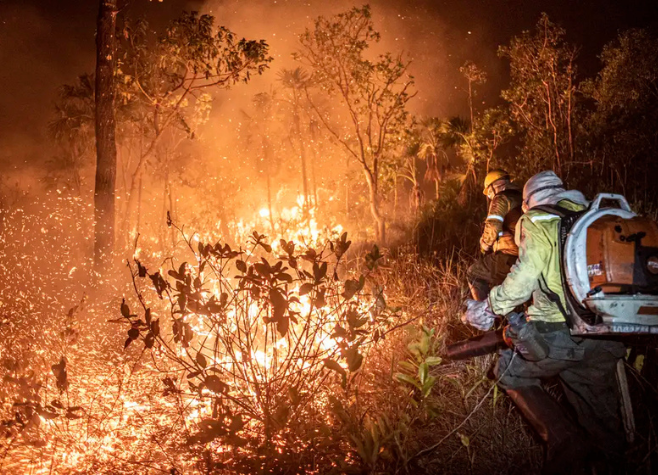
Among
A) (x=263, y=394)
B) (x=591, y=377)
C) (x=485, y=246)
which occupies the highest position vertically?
(x=485, y=246)

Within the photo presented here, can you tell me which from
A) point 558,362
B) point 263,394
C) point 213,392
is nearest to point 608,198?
point 558,362

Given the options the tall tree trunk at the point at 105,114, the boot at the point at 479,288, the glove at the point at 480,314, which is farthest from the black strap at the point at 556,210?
the tall tree trunk at the point at 105,114

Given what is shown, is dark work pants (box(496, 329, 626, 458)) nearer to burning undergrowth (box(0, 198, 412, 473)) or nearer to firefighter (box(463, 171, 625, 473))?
firefighter (box(463, 171, 625, 473))

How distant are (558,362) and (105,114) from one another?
25.5ft

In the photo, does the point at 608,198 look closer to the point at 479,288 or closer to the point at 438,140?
Answer: the point at 479,288

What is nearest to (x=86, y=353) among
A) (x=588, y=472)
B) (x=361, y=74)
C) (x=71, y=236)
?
(x=71, y=236)

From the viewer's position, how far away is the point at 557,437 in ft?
10.6

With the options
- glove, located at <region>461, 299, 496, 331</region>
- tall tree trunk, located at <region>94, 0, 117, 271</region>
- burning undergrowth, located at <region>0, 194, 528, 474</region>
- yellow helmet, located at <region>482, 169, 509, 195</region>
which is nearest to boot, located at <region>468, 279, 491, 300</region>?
burning undergrowth, located at <region>0, 194, 528, 474</region>

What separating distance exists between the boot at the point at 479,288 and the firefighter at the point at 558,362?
1995mm

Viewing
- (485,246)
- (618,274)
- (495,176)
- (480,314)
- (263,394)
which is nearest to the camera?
(618,274)

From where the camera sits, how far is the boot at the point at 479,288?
Answer: 5402 millimetres

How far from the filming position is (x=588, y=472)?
3.42 m

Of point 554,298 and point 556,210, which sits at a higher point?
point 556,210

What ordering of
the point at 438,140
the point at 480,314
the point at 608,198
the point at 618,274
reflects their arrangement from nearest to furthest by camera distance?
the point at 618,274 → the point at 608,198 → the point at 480,314 → the point at 438,140
